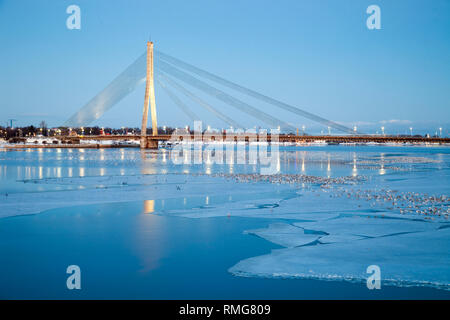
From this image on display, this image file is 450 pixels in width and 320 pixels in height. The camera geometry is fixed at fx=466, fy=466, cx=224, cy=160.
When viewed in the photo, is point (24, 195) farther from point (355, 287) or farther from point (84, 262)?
point (355, 287)

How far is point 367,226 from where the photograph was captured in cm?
995

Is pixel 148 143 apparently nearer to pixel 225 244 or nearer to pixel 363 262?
pixel 225 244

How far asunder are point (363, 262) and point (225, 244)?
2.51 meters

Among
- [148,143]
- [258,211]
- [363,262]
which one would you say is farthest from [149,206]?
[148,143]

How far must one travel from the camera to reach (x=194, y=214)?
11648mm

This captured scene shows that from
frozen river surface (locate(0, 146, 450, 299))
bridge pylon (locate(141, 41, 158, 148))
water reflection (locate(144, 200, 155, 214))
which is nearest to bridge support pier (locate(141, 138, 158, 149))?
bridge pylon (locate(141, 41, 158, 148))

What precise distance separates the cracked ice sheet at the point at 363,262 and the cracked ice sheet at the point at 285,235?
1.43 feet

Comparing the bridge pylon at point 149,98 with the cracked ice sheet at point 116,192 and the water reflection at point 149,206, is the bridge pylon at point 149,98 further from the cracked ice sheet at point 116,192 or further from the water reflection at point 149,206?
the water reflection at point 149,206

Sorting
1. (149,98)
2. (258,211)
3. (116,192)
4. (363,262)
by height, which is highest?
(149,98)

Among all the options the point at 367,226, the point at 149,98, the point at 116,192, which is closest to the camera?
the point at 367,226

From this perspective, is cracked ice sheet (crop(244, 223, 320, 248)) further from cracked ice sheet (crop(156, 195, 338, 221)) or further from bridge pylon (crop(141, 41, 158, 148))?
bridge pylon (crop(141, 41, 158, 148))

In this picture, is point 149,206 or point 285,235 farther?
point 149,206
